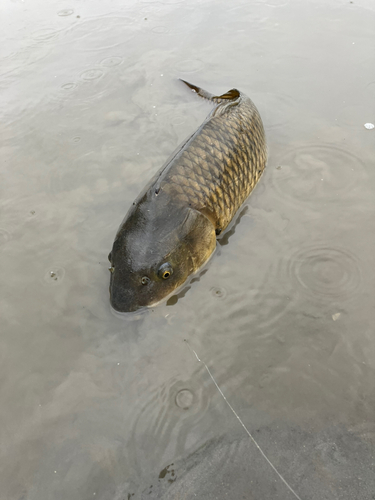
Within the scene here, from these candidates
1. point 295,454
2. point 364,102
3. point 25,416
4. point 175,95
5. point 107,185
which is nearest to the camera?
point 295,454

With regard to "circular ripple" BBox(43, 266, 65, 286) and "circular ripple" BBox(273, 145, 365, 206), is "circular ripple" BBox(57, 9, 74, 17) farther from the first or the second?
"circular ripple" BBox(43, 266, 65, 286)

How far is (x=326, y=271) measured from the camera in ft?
11.4

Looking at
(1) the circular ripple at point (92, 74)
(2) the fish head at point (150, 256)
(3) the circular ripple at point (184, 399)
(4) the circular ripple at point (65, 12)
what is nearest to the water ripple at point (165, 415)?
(3) the circular ripple at point (184, 399)

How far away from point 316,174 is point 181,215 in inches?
74.5

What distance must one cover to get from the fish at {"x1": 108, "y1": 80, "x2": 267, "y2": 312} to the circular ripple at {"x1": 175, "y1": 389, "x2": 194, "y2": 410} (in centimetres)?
74

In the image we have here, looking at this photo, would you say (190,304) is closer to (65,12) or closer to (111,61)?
(111,61)

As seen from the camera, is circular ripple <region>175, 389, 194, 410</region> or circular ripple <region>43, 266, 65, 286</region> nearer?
circular ripple <region>175, 389, 194, 410</region>

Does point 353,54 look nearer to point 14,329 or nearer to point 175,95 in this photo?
point 175,95

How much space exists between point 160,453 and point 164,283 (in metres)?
1.21

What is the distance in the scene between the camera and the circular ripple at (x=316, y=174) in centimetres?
417

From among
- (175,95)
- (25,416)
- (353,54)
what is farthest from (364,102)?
(25,416)

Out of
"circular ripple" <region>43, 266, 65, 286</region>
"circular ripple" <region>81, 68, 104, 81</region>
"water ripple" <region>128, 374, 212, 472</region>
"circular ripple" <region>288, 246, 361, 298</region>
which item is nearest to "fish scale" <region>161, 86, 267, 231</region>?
"circular ripple" <region>288, 246, 361, 298</region>

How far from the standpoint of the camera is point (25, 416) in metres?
2.80

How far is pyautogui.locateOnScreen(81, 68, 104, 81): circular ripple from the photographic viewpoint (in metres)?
6.09
